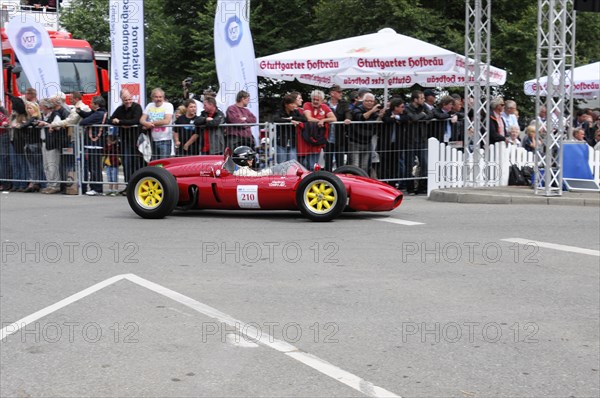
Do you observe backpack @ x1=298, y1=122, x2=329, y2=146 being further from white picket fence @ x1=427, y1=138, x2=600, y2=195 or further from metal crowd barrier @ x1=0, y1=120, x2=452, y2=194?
white picket fence @ x1=427, y1=138, x2=600, y2=195

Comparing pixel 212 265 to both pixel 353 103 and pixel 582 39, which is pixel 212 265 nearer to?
pixel 353 103

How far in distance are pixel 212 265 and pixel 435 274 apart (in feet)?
6.98

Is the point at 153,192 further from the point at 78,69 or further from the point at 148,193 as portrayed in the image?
the point at 78,69

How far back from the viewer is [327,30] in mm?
40000

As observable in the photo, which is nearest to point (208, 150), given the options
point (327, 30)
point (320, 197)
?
point (320, 197)

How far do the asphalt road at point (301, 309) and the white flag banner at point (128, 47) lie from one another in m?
7.81

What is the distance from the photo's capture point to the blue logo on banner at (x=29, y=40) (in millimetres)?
23250

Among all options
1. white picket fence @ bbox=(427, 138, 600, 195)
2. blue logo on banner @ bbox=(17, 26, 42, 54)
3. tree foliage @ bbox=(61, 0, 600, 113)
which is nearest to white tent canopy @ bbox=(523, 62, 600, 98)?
→ white picket fence @ bbox=(427, 138, 600, 195)

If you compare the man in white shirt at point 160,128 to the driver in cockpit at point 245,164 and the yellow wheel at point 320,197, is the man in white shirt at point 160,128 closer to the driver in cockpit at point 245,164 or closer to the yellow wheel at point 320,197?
the driver in cockpit at point 245,164

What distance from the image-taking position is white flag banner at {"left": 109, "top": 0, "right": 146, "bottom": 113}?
19547 millimetres

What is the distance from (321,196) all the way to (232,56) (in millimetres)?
7469

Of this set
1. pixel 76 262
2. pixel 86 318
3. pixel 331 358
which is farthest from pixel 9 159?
pixel 331 358

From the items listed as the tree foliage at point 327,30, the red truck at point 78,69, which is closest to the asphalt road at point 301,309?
the red truck at point 78,69

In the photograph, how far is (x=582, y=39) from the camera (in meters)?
39.2
